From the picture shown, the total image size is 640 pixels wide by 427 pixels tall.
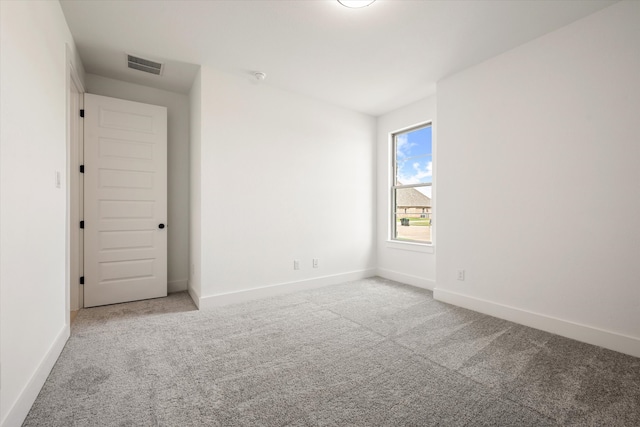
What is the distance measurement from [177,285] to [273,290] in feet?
4.53

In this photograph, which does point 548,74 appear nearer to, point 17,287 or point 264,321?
point 264,321

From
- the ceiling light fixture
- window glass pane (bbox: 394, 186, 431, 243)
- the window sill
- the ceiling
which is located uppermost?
the ceiling

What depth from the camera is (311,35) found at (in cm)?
264

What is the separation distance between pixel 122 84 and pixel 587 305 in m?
5.44

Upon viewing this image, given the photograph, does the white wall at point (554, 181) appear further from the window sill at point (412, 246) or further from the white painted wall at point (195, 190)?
the white painted wall at point (195, 190)

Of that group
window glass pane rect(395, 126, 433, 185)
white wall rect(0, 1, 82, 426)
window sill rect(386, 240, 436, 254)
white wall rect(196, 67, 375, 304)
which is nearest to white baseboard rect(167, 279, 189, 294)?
white wall rect(196, 67, 375, 304)

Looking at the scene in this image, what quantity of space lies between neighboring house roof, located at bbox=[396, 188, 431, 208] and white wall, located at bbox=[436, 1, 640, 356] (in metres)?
0.84

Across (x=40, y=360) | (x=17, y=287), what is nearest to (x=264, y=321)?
(x=40, y=360)

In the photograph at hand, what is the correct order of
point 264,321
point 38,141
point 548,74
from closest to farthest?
point 38,141, point 548,74, point 264,321

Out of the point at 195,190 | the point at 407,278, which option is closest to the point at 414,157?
the point at 407,278

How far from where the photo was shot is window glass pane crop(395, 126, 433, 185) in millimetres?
4246


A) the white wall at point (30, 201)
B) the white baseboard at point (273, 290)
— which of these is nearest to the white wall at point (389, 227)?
the white baseboard at point (273, 290)

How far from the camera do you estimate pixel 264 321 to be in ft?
9.35

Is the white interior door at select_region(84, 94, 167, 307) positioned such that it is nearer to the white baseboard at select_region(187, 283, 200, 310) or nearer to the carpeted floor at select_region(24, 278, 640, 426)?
the white baseboard at select_region(187, 283, 200, 310)
